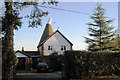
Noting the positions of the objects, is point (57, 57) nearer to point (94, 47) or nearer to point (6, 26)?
point (94, 47)

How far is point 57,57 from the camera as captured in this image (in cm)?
2883

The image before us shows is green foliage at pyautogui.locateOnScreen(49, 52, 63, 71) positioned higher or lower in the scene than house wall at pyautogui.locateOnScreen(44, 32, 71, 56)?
lower

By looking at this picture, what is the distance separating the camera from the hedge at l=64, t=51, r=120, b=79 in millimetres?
15641

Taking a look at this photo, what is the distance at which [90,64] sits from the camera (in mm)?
15969

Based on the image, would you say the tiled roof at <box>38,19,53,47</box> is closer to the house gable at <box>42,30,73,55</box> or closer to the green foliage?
the house gable at <box>42,30,73,55</box>

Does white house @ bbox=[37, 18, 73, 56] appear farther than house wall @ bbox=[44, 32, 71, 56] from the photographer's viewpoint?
No

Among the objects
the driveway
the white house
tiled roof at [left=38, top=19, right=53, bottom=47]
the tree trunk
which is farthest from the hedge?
tiled roof at [left=38, top=19, right=53, bottom=47]

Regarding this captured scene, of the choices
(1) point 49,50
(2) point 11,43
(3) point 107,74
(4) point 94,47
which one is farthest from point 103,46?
(2) point 11,43

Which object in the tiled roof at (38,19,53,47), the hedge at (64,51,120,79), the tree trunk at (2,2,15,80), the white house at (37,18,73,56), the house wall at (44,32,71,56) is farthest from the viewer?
the tiled roof at (38,19,53,47)

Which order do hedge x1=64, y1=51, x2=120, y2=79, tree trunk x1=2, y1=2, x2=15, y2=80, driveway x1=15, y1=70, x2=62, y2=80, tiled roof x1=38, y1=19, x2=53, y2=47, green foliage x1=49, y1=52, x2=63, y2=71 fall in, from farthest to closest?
tiled roof x1=38, y1=19, x2=53, y2=47 → green foliage x1=49, y1=52, x2=63, y2=71 → driveway x1=15, y1=70, x2=62, y2=80 → hedge x1=64, y1=51, x2=120, y2=79 → tree trunk x1=2, y1=2, x2=15, y2=80

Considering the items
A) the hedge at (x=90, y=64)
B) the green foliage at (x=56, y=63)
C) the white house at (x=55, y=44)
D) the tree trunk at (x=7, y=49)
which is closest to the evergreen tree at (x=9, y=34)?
the tree trunk at (x=7, y=49)

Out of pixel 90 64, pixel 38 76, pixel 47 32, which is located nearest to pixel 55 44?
pixel 47 32

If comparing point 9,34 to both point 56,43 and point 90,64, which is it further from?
point 56,43

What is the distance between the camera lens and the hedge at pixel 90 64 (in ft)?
51.3
